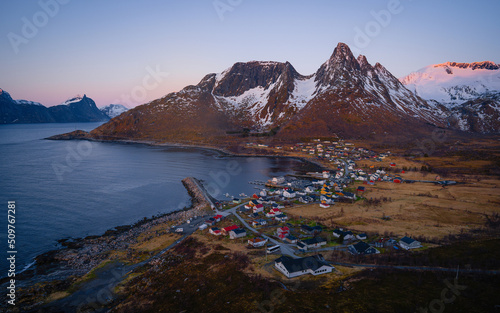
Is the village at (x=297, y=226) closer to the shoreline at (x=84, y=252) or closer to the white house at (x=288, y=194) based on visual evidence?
the white house at (x=288, y=194)

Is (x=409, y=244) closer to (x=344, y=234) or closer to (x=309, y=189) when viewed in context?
(x=344, y=234)

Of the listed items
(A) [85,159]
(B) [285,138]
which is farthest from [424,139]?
(A) [85,159]

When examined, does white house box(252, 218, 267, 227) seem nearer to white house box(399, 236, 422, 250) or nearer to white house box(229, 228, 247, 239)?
white house box(229, 228, 247, 239)

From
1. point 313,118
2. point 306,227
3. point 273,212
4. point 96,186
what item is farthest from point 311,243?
point 313,118

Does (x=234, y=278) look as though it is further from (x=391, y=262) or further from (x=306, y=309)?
(x=391, y=262)

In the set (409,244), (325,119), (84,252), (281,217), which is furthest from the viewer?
(325,119)

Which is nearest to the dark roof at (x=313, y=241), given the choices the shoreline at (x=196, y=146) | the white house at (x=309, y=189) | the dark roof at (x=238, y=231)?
the dark roof at (x=238, y=231)
